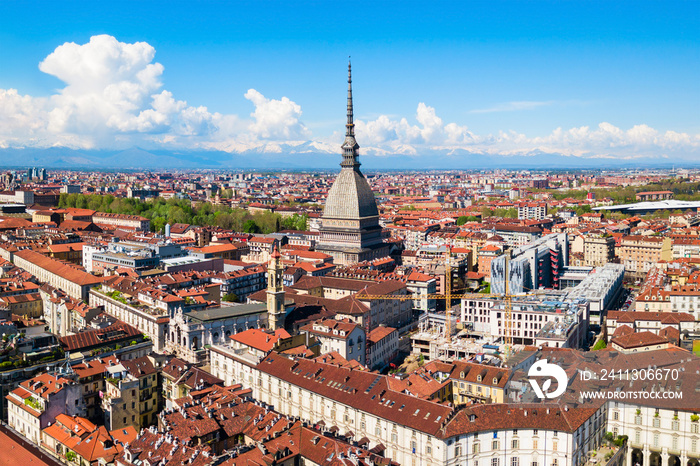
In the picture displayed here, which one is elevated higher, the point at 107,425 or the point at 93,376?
the point at 93,376

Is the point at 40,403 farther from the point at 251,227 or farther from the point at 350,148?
the point at 251,227

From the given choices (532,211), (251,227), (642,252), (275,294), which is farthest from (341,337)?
(532,211)

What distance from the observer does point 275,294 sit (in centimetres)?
4350

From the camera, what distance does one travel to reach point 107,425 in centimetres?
3228

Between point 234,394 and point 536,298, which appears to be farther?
point 536,298

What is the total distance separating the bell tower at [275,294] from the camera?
43531mm

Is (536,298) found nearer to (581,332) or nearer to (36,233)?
(581,332)

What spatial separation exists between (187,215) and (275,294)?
242ft

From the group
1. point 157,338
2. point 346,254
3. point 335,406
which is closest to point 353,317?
point 157,338

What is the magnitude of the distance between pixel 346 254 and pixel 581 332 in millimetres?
32470

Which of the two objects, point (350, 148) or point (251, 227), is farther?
point (251, 227)

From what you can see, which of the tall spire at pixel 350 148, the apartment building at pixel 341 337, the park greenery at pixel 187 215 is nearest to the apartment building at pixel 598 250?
the tall spire at pixel 350 148

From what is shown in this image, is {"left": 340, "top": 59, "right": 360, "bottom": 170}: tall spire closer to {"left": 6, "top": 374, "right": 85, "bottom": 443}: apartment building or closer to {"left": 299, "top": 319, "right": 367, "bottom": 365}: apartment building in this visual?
{"left": 299, "top": 319, "right": 367, "bottom": 365}: apartment building

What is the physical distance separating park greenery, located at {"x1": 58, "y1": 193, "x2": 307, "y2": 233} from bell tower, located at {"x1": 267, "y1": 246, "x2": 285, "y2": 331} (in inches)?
2352
